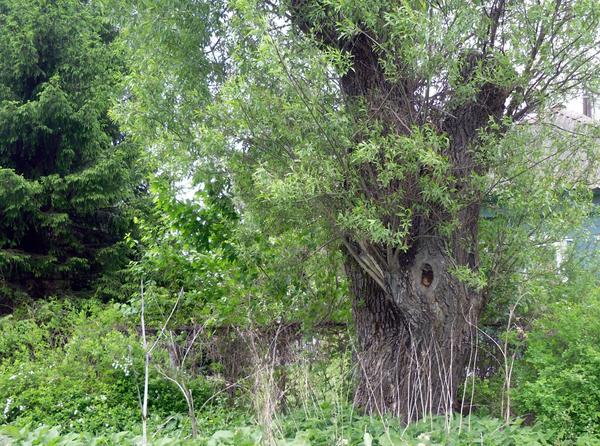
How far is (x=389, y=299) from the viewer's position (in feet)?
19.0

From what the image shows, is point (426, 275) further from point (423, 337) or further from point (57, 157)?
point (57, 157)

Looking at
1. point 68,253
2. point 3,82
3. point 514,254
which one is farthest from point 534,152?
point 3,82

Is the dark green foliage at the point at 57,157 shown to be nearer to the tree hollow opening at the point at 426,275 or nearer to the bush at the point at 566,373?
the tree hollow opening at the point at 426,275

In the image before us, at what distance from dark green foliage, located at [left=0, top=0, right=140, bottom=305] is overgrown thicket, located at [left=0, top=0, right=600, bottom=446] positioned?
277 centimetres

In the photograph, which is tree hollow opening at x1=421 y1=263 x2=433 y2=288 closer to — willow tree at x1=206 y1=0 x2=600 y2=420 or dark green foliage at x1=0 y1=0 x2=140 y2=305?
willow tree at x1=206 y1=0 x2=600 y2=420

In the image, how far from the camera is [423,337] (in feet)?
18.4

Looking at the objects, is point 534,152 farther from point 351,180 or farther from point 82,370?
point 82,370

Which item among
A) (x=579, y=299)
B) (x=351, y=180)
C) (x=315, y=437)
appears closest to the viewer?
(x=315, y=437)

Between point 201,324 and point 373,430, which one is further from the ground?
point 201,324

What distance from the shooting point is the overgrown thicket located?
4977mm

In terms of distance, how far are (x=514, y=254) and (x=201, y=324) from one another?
3659 millimetres

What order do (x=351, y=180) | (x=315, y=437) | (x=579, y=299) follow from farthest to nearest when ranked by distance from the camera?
(x=579, y=299) < (x=351, y=180) < (x=315, y=437)

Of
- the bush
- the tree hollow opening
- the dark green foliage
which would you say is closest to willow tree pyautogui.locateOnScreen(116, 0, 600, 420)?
the tree hollow opening

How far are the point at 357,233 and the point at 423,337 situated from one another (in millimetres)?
1103
